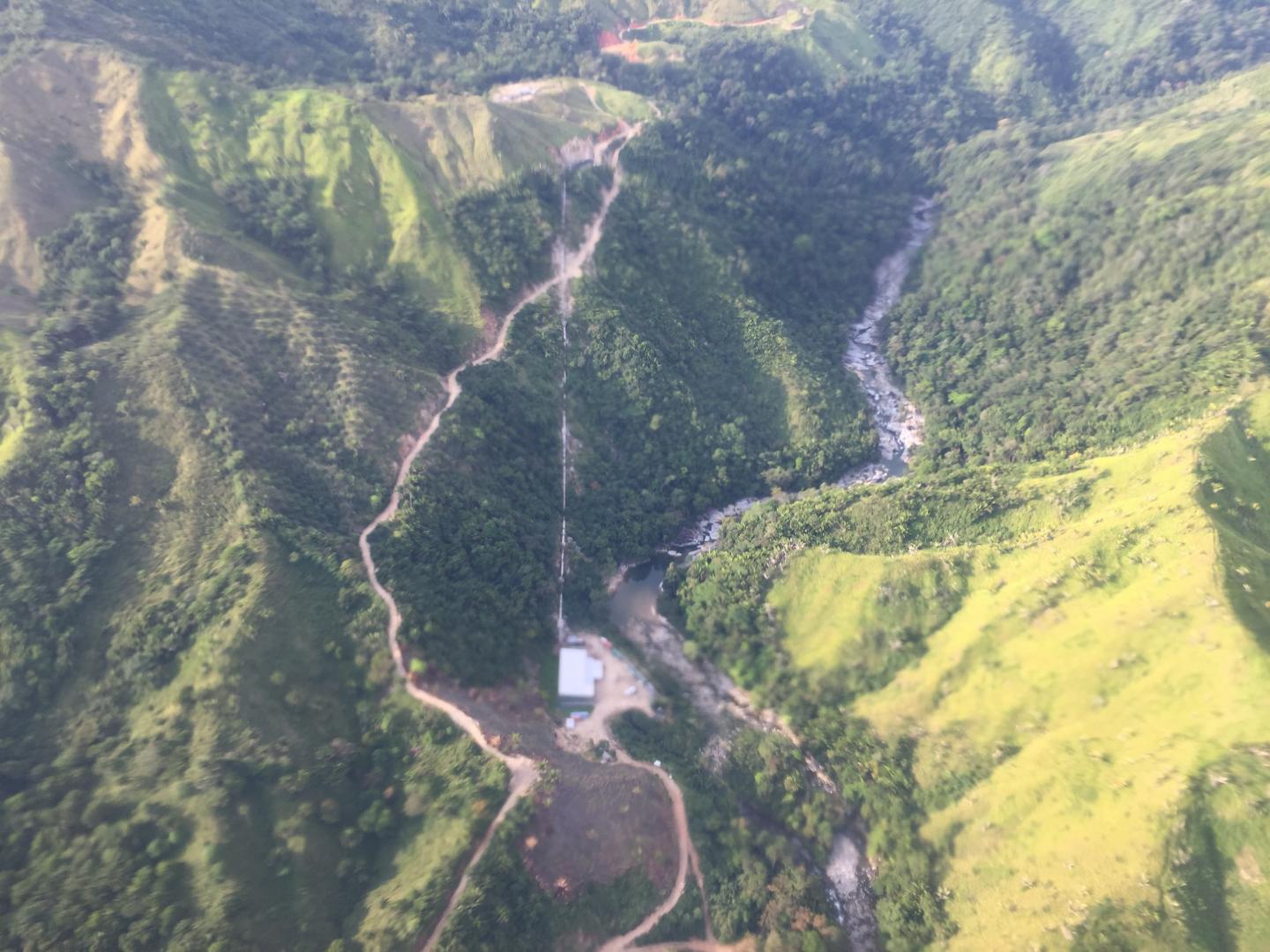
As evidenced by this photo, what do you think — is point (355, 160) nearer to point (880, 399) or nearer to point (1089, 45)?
point (880, 399)

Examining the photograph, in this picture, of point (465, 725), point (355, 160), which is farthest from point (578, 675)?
point (355, 160)

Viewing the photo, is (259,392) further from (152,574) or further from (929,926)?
(929,926)

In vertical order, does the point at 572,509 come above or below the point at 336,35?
below

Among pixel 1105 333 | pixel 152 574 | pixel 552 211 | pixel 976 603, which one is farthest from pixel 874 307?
pixel 152 574

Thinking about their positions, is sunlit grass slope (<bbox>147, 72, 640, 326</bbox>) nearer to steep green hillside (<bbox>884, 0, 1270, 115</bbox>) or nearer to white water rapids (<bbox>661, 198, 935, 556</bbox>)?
white water rapids (<bbox>661, 198, 935, 556</bbox>)

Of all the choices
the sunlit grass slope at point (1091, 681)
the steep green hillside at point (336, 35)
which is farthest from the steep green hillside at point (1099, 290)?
the steep green hillside at point (336, 35)

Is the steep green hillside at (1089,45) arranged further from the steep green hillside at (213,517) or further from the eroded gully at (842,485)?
the steep green hillside at (213,517)

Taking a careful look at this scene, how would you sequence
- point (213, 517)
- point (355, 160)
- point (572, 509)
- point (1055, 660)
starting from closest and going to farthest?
point (1055, 660)
point (213, 517)
point (572, 509)
point (355, 160)
